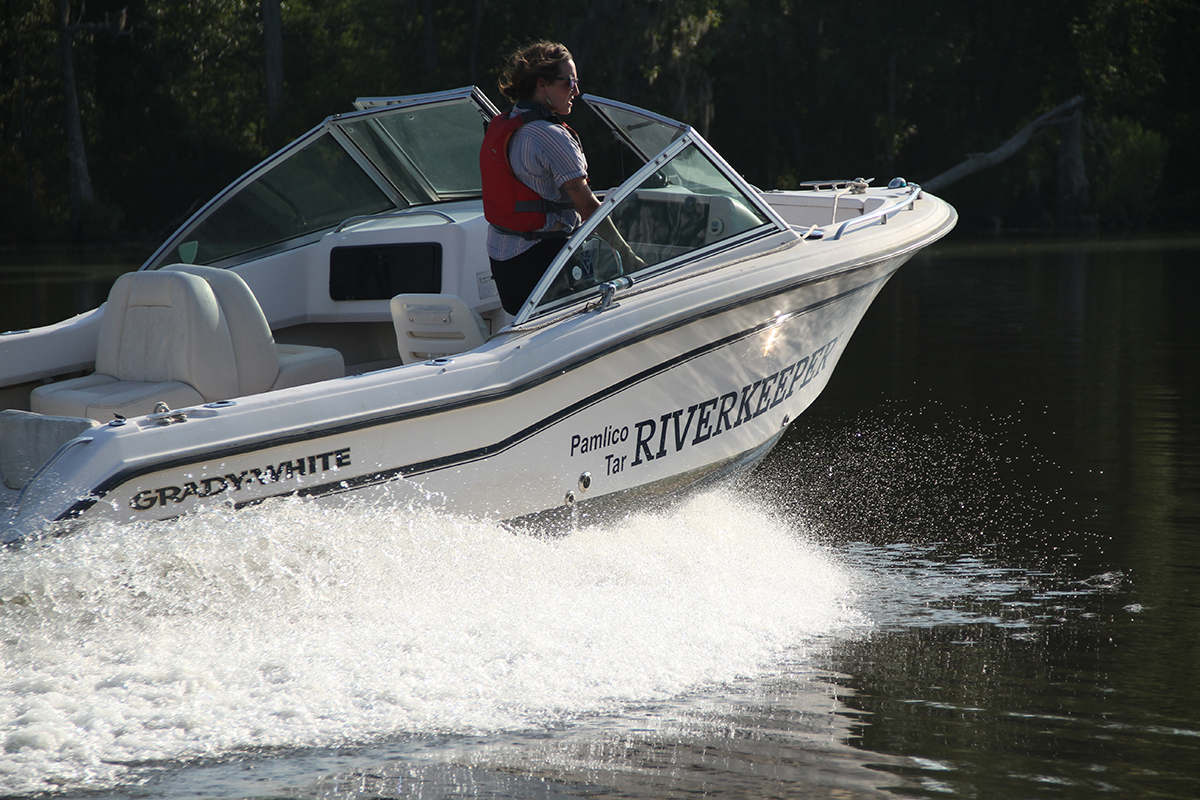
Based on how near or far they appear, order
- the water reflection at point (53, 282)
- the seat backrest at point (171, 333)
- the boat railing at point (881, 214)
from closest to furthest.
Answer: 1. the seat backrest at point (171, 333)
2. the boat railing at point (881, 214)
3. the water reflection at point (53, 282)

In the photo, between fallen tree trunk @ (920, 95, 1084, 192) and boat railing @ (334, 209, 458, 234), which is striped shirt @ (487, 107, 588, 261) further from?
fallen tree trunk @ (920, 95, 1084, 192)

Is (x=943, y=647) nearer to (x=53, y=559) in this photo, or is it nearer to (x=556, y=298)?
(x=556, y=298)

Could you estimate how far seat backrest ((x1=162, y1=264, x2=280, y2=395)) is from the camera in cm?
370

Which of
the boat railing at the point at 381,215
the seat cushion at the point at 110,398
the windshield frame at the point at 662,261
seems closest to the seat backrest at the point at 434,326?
the windshield frame at the point at 662,261

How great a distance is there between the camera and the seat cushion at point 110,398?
3484 mm

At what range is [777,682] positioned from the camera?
3.08m

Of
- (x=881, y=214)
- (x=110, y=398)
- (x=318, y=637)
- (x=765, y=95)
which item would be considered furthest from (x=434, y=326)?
(x=765, y=95)

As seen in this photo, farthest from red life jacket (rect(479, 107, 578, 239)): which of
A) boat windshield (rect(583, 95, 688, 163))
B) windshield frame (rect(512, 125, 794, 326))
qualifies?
boat windshield (rect(583, 95, 688, 163))

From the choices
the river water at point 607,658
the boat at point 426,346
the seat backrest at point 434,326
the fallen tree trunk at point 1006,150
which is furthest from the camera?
the fallen tree trunk at point 1006,150

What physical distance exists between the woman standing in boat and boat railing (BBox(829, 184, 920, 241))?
1141mm

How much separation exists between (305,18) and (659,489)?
127ft

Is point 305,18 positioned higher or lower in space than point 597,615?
higher

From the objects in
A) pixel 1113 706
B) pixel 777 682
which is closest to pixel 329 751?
pixel 777 682

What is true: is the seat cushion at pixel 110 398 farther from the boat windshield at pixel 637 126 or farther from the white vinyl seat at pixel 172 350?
the boat windshield at pixel 637 126
